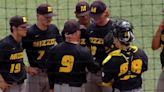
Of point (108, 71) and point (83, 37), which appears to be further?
point (83, 37)

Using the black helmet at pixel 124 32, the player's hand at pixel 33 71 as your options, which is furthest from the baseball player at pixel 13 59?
the black helmet at pixel 124 32

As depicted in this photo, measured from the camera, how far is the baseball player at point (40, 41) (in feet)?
22.1

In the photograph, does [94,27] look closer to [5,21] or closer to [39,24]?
[39,24]

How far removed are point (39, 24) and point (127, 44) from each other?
1.51 metres

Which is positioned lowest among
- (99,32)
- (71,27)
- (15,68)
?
(15,68)

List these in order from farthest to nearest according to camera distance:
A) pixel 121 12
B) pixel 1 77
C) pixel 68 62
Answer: pixel 121 12, pixel 1 77, pixel 68 62

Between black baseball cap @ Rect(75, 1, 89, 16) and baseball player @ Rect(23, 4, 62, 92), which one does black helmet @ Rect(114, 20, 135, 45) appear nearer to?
black baseball cap @ Rect(75, 1, 89, 16)

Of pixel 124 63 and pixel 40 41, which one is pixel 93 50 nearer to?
pixel 40 41

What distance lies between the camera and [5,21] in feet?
35.2

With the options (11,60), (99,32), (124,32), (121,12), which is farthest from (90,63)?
(121,12)

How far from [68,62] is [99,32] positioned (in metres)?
0.71

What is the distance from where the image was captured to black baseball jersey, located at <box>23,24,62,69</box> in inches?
265

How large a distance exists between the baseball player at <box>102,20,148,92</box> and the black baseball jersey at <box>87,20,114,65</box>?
74cm

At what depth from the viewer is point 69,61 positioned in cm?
604
